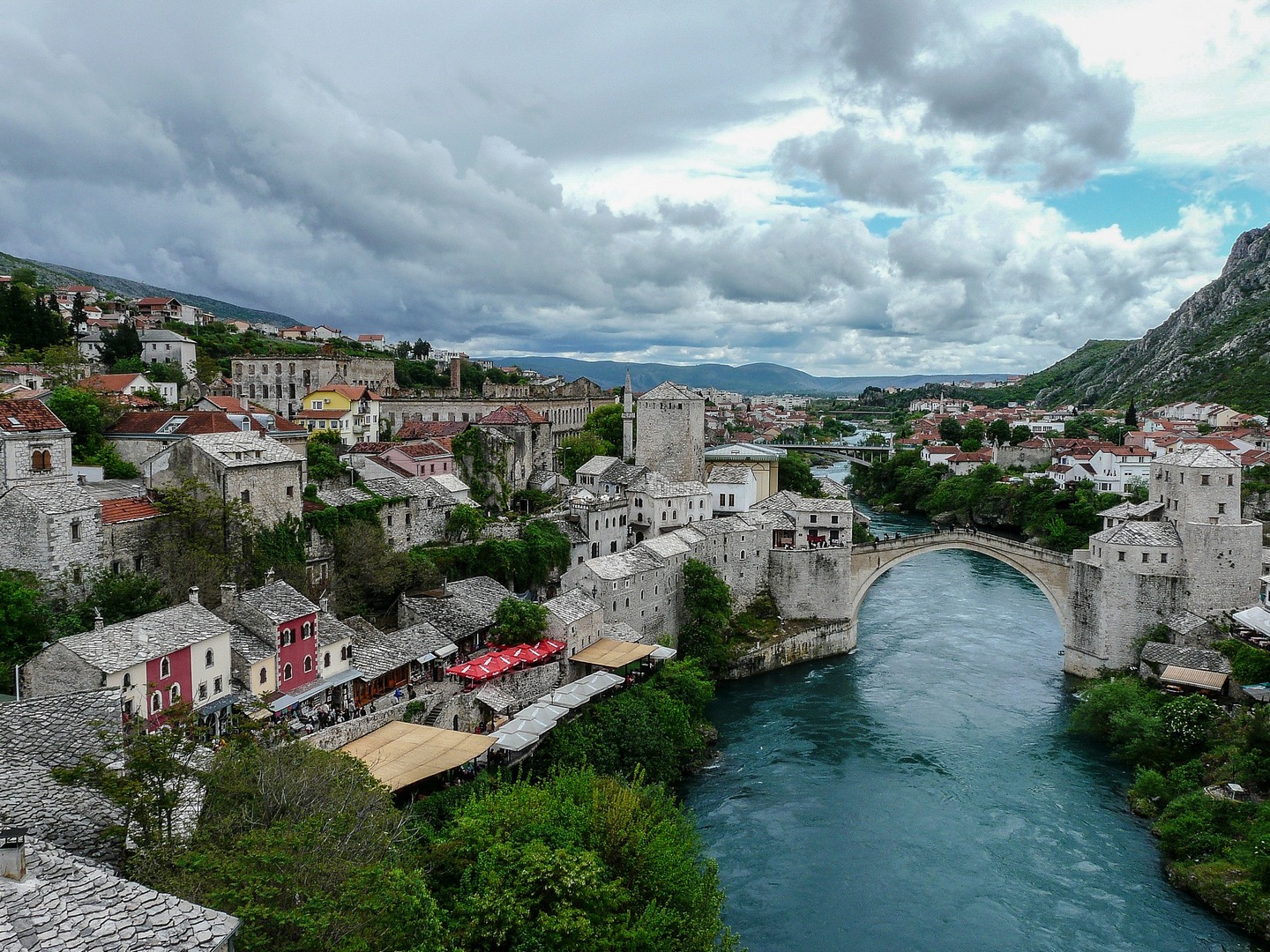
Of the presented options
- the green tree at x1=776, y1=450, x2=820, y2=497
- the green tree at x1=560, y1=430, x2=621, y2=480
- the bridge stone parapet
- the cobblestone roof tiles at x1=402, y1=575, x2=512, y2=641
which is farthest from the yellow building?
the bridge stone parapet

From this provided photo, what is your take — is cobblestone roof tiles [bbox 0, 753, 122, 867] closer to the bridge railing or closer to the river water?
the river water

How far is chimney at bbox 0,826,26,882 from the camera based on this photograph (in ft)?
26.6

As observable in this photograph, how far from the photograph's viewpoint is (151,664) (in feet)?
54.1

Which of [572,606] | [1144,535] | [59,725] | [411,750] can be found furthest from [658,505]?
[59,725]

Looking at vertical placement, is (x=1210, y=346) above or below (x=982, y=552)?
above

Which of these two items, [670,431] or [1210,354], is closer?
[670,431]

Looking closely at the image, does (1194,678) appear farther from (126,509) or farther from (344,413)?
(344,413)

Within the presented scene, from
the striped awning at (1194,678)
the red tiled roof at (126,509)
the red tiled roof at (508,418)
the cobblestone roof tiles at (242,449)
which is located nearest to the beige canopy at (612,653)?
the cobblestone roof tiles at (242,449)

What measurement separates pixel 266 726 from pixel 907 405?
167972mm

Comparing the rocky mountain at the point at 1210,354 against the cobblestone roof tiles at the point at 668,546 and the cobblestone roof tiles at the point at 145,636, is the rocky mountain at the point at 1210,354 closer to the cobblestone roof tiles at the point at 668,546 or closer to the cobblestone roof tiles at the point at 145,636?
the cobblestone roof tiles at the point at 668,546

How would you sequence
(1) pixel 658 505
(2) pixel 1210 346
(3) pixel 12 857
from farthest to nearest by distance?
(2) pixel 1210 346
(1) pixel 658 505
(3) pixel 12 857

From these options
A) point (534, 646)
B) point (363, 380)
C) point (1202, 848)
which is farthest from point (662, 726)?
point (363, 380)

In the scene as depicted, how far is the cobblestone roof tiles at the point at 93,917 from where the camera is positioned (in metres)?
7.57

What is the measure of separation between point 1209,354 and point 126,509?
341 feet
